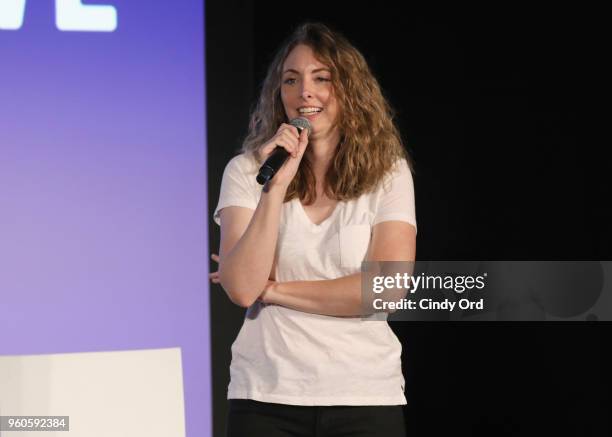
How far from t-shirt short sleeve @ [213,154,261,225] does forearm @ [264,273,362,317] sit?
28 centimetres

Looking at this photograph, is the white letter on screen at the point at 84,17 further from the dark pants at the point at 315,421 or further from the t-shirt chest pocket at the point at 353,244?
the dark pants at the point at 315,421

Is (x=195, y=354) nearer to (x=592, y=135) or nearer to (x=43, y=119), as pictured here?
(x=43, y=119)

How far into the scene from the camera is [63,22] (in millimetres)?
3342

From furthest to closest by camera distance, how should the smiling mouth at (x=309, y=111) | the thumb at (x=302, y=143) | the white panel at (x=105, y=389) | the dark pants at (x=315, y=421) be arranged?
the smiling mouth at (x=309, y=111), the thumb at (x=302, y=143), the white panel at (x=105, y=389), the dark pants at (x=315, y=421)

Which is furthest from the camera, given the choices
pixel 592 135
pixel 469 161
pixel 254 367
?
pixel 469 161

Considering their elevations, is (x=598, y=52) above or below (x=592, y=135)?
above

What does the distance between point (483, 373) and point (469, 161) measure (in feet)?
2.92

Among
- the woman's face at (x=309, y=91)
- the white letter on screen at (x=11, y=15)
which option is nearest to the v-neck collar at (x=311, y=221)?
the woman's face at (x=309, y=91)

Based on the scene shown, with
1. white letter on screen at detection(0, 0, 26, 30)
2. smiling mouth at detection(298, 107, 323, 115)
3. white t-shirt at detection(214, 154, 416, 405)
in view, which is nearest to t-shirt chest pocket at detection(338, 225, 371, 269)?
white t-shirt at detection(214, 154, 416, 405)

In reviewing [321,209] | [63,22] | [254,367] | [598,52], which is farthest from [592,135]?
[63,22]

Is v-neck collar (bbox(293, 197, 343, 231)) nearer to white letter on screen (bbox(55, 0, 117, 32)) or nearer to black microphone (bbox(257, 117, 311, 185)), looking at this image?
black microphone (bbox(257, 117, 311, 185))

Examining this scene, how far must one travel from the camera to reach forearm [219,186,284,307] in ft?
6.52

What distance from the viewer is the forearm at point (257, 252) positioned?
1988mm

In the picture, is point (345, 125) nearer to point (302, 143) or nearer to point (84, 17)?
point (302, 143)
